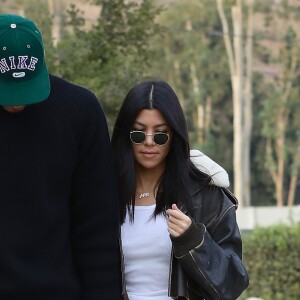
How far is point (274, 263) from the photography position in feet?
34.4

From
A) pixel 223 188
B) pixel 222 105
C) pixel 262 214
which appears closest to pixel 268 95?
pixel 222 105

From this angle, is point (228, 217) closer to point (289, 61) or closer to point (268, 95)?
point (289, 61)

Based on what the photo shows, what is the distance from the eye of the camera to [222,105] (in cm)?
4606

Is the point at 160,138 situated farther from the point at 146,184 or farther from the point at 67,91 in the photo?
the point at 67,91

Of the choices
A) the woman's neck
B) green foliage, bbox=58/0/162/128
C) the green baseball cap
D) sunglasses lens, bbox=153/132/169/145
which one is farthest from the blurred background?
the green baseball cap

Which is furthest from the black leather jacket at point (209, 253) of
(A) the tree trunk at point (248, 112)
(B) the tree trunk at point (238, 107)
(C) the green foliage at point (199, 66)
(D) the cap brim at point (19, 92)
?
(C) the green foliage at point (199, 66)

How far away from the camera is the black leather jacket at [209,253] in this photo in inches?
114

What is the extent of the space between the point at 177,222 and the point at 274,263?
779cm

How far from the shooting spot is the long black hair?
119 inches

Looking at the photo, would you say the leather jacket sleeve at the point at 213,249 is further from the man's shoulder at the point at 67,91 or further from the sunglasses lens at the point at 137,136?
the man's shoulder at the point at 67,91

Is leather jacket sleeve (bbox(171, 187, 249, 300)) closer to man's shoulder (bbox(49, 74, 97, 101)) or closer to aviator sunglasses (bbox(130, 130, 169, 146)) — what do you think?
aviator sunglasses (bbox(130, 130, 169, 146))

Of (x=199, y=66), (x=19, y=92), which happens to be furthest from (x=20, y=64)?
(x=199, y=66)

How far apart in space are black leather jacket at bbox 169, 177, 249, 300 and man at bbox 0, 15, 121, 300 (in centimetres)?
28

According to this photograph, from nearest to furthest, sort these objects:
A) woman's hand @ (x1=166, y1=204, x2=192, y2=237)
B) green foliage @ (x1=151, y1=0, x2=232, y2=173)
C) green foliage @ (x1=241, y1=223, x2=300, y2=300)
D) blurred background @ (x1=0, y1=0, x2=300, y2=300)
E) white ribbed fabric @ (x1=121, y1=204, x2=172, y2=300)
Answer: woman's hand @ (x1=166, y1=204, x2=192, y2=237)
white ribbed fabric @ (x1=121, y1=204, x2=172, y2=300)
green foliage @ (x1=241, y1=223, x2=300, y2=300)
blurred background @ (x1=0, y1=0, x2=300, y2=300)
green foliage @ (x1=151, y1=0, x2=232, y2=173)
